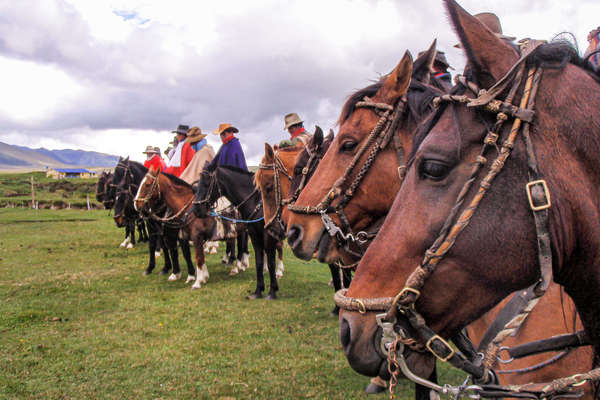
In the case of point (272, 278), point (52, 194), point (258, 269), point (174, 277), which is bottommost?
point (174, 277)

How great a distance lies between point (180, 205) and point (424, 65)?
8.59 meters

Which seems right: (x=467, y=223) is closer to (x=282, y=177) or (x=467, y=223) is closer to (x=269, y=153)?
(x=282, y=177)

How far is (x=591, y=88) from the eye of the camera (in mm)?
1278

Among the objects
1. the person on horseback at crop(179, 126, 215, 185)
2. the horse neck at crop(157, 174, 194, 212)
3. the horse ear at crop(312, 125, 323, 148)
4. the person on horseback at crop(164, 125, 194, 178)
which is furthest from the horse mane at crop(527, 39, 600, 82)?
the person on horseback at crop(164, 125, 194, 178)

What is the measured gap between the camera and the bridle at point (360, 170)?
2672 mm

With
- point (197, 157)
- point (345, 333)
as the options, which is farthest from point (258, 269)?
point (345, 333)

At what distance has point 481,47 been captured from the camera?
1287 millimetres

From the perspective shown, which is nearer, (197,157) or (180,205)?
(180,205)

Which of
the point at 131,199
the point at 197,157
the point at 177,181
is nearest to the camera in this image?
the point at 177,181

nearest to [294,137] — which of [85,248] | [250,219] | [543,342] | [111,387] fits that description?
[250,219]

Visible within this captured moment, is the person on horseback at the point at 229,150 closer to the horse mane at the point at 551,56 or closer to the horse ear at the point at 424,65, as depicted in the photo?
the horse ear at the point at 424,65

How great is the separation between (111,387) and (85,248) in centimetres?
1210

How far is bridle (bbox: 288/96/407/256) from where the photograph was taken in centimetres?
267

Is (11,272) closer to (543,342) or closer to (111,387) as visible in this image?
(111,387)
